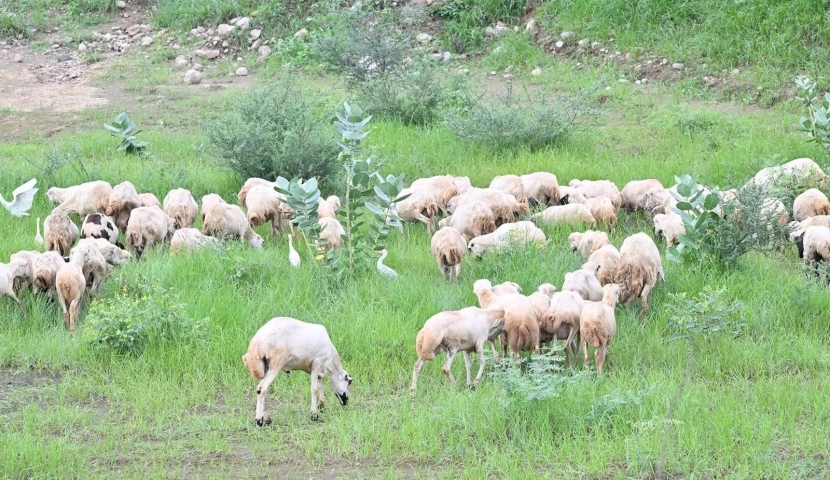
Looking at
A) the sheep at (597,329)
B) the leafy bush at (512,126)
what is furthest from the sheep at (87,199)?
the sheep at (597,329)

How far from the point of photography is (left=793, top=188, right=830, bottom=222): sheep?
9297mm

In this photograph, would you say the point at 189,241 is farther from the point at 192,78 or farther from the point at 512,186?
the point at 192,78

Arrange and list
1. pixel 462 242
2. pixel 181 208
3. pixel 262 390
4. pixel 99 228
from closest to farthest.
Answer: pixel 262 390
pixel 462 242
pixel 99 228
pixel 181 208

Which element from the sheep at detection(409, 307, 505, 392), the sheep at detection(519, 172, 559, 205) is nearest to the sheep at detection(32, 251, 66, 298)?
the sheep at detection(409, 307, 505, 392)

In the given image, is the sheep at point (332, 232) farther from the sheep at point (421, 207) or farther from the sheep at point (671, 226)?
the sheep at point (671, 226)

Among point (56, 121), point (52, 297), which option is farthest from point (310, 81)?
point (52, 297)

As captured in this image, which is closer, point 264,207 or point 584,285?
point 584,285

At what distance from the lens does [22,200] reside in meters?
10.2

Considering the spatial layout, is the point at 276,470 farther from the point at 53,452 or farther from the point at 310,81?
the point at 310,81

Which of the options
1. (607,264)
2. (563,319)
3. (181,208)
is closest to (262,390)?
(563,319)

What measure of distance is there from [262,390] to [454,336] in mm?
1157

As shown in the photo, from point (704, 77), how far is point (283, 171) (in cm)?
593

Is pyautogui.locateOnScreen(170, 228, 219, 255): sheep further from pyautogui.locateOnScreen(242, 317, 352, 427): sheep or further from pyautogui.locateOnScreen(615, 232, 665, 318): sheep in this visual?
pyautogui.locateOnScreen(615, 232, 665, 318): sheep

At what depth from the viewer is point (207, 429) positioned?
6.18m
